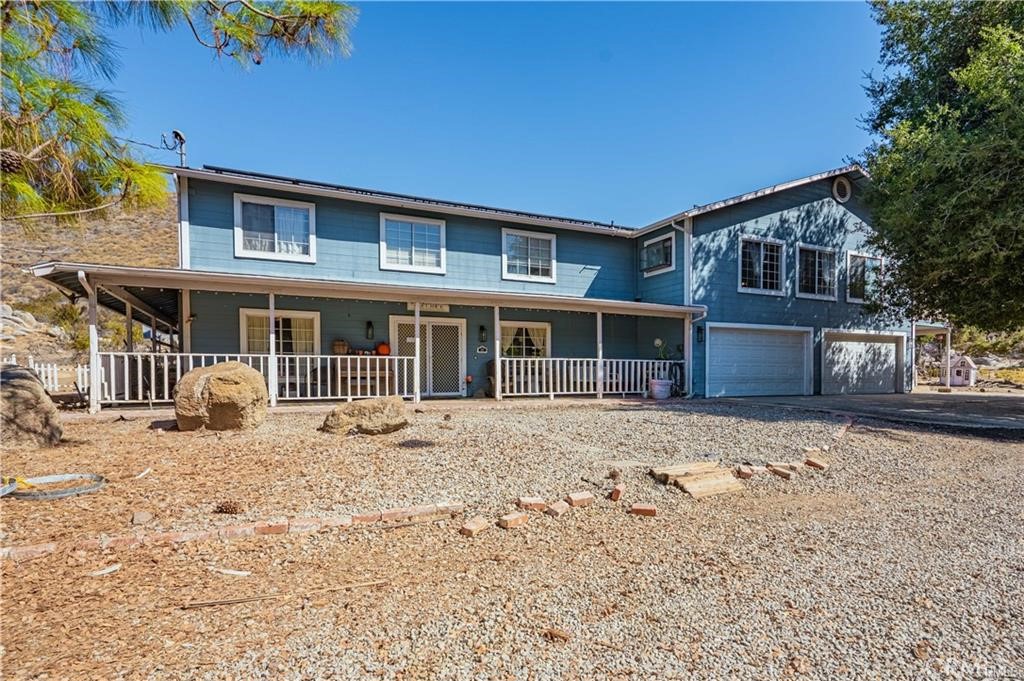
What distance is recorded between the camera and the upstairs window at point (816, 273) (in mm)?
14367

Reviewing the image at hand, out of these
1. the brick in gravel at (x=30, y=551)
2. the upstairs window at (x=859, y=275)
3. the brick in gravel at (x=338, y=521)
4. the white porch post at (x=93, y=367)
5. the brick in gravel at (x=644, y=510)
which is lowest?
the brick in gravel at (x=644, y=510)

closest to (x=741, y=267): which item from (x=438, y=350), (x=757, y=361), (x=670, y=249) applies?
(x=670, y=249)

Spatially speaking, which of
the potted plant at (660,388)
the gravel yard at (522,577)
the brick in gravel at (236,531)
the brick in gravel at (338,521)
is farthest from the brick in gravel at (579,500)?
the potted plant at (660,388)

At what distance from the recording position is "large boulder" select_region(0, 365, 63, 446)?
516 centimetres

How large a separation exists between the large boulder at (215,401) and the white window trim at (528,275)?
25.3 ft

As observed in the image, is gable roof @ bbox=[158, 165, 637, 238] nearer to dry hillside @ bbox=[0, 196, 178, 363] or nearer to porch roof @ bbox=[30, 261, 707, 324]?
porch roof @ bbox=[30, 261, 707, 324]

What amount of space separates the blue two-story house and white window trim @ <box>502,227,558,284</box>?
0.14 feet

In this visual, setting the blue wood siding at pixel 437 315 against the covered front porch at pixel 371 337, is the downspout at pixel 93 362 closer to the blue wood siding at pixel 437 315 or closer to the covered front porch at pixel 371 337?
the covered front porch at pixel 371 337

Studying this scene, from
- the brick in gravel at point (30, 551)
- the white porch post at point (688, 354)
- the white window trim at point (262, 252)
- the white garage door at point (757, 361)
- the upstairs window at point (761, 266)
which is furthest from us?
the upstairs window at point (761, 266)

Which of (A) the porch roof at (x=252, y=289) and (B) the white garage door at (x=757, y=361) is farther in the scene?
(B) the white garage door at (x=757, y=361)

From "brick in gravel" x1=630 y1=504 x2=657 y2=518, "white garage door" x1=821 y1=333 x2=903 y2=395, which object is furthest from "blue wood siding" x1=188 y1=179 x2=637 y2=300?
"brick in gravel" x1=630 y1=504 x2=657 y2=518

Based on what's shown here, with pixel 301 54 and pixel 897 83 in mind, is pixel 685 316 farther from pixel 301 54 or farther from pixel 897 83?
pixel 301 54

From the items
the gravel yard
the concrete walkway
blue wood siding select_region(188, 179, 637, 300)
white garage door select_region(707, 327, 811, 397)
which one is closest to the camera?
the gravel yard

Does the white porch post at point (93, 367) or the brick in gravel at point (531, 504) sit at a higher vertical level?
the white porch post at point (93, 367)
